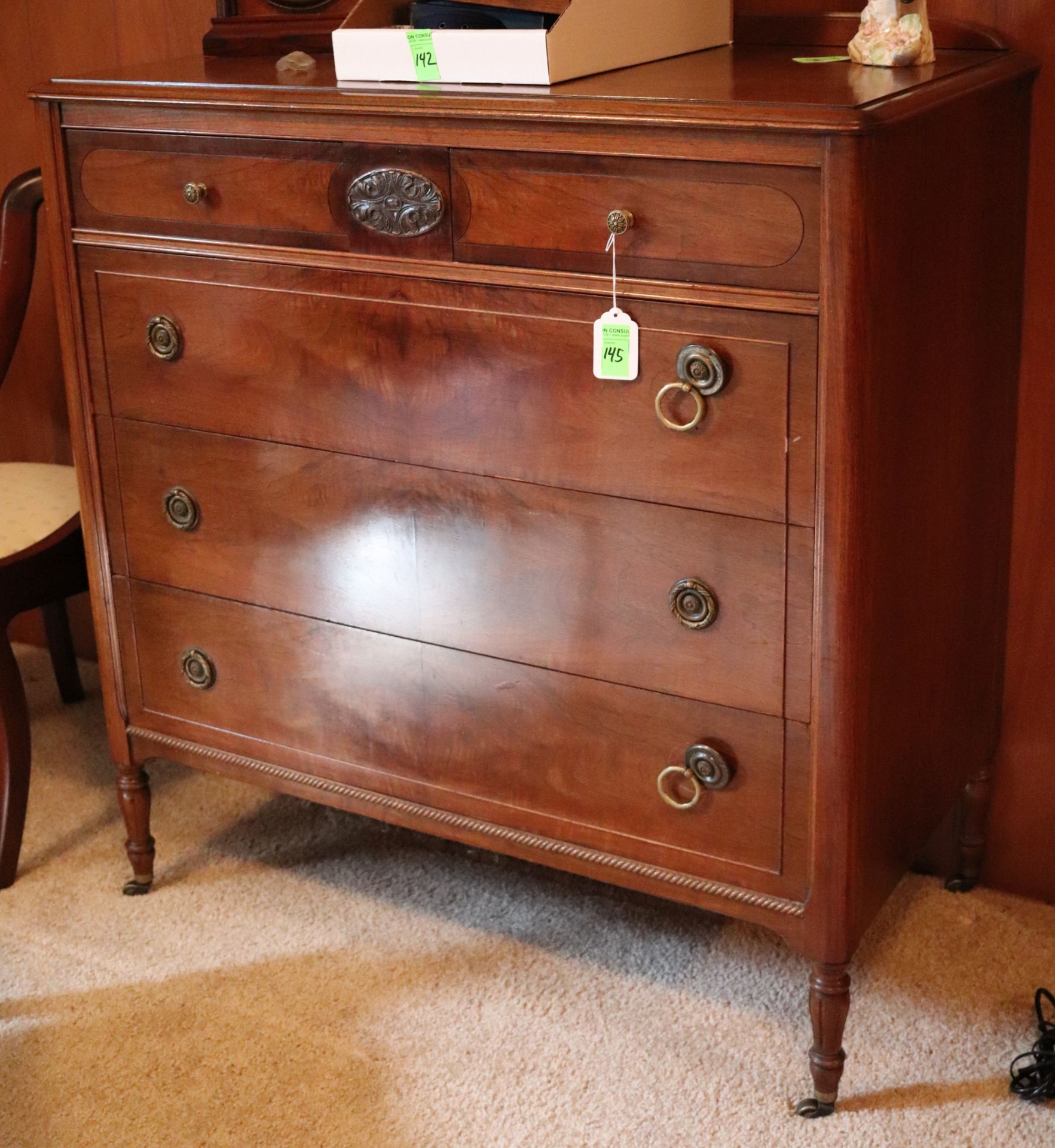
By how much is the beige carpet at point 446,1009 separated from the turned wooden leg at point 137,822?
0.11 ft

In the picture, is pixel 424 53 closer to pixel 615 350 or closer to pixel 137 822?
pixel 615 350

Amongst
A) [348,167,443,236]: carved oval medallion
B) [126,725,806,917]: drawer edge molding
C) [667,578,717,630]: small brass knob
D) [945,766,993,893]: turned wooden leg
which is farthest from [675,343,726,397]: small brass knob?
[945,766,993,893]: turned wooden leg

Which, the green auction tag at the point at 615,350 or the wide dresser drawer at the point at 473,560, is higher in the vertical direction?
the green auction tag at the point at 615,350

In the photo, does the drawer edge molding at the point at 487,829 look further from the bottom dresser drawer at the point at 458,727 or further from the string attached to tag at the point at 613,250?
the string attached to tag at the point at 613,250

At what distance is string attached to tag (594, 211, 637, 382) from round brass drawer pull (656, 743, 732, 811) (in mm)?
428

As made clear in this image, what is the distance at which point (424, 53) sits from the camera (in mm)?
1610

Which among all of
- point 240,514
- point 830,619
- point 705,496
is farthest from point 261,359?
point 830,619

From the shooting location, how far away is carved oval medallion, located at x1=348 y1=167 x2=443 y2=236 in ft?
5.20

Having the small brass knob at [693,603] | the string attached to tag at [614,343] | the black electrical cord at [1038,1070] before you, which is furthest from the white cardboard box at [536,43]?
the black electrical cord at [1038,1070]

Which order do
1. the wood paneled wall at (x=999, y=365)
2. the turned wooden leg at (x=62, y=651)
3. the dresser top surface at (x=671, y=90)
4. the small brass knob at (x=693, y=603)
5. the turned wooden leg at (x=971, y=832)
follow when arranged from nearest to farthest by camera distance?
the dresser top surface at (x=671, y=90)
the small brass knob at (x=693, y=603)
the wood paneled wall at (x=999, y=365)
the turned wooden leg at (x=971, y=832)
the turned wooden leg at (x=62, y=651)

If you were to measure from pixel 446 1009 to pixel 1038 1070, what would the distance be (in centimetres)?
73

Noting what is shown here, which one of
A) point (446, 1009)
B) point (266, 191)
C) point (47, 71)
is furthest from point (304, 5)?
point (446, 1009)

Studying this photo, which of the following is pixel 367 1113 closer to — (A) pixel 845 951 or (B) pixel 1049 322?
(A) pixel 845 951

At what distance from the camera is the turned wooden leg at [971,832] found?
6.61 ft
